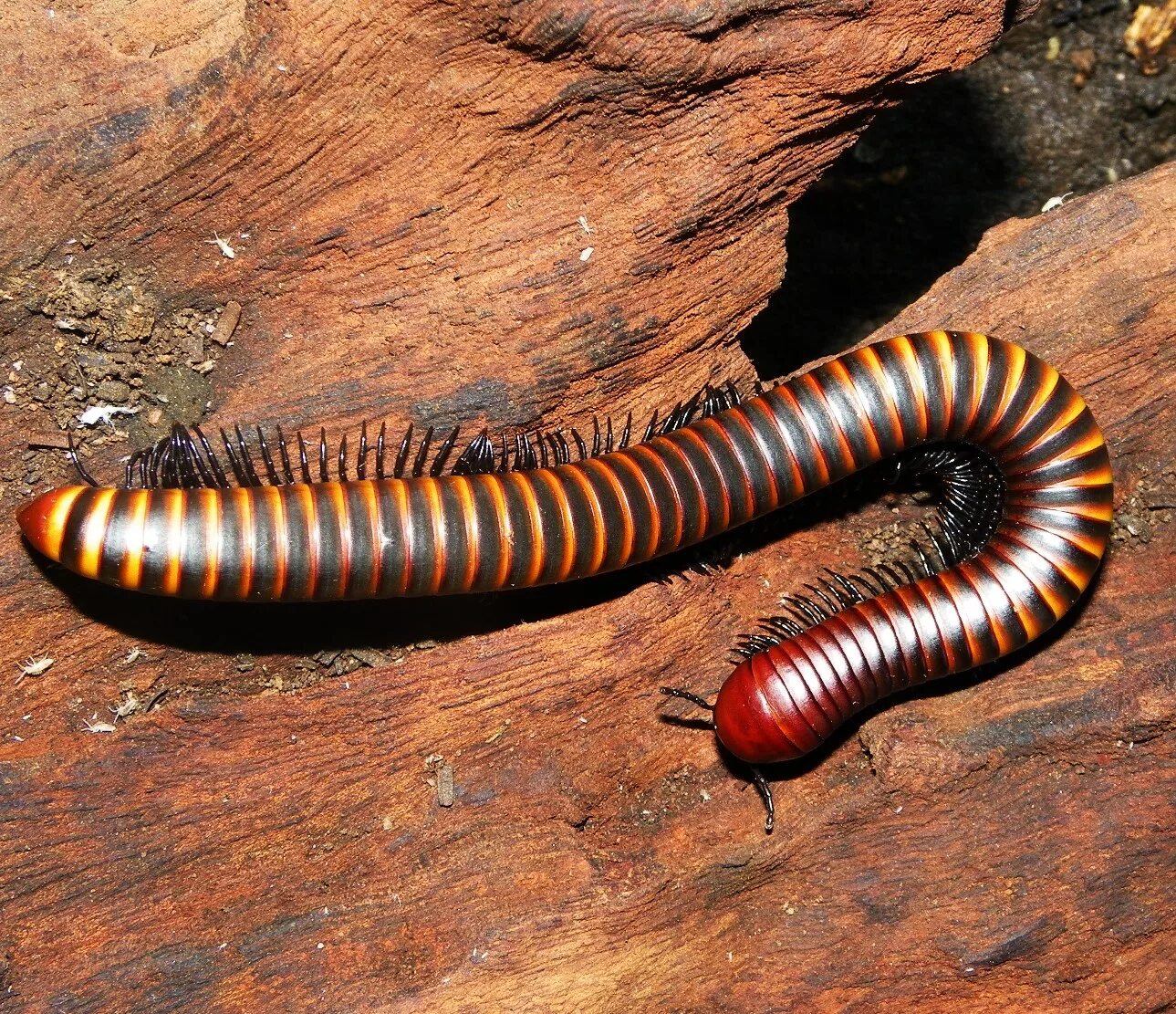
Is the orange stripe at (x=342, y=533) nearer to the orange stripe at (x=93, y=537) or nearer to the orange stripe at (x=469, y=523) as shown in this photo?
the orange stripe at (x=469, y=523)

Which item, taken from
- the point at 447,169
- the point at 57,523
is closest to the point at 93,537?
the point at 57,523

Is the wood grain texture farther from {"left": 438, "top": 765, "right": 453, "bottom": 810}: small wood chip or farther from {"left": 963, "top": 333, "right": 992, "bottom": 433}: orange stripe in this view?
{"left": 963, "top": 333, "right": 992, "bottom": 433}: orange stripe

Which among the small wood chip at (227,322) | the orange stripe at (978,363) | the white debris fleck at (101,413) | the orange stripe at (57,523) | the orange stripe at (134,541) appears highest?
Result: the small wood chip at (227,322)

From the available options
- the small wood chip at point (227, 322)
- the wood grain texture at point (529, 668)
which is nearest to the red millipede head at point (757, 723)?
the wood grain texture at point (529, 668)

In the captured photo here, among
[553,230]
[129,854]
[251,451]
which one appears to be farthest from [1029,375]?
[129,854]

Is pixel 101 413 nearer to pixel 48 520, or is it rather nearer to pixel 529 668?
pixel 48 520

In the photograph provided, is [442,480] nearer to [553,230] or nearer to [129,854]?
[553,230]
